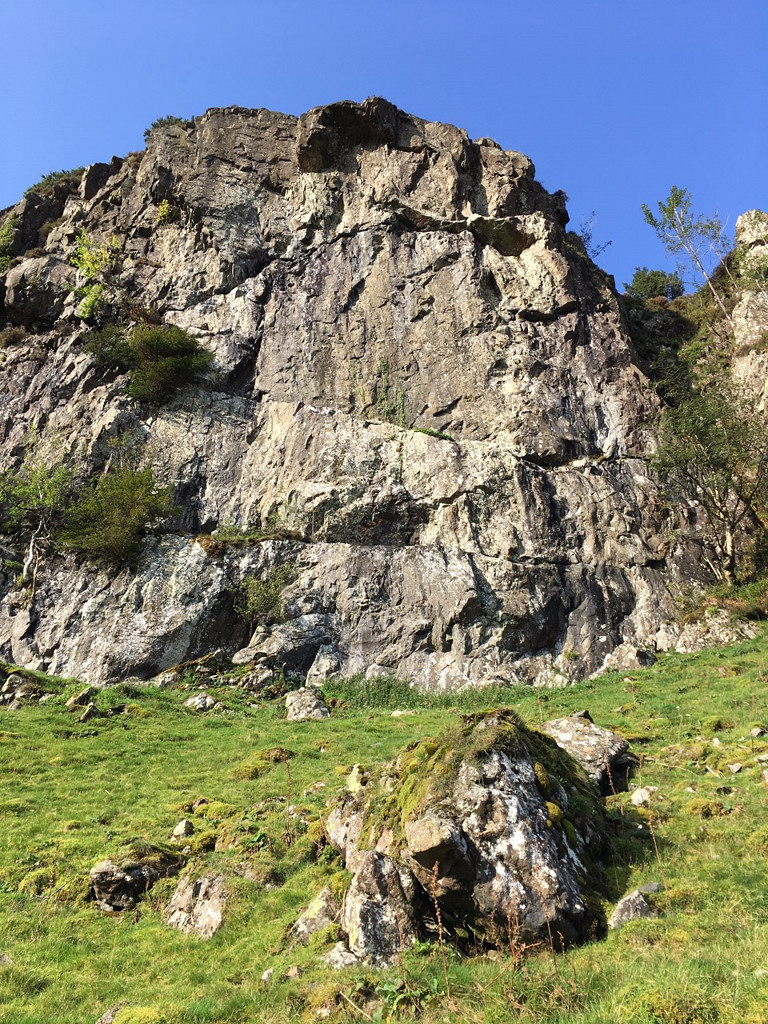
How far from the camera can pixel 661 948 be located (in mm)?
6496

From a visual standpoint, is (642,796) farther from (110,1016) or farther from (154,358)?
(154,358)

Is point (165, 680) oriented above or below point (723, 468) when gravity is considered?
below

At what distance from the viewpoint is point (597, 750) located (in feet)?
39.5

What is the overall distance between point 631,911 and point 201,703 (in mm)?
18594

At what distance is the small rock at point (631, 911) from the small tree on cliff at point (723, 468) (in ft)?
80.1

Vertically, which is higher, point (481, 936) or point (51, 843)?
point (481, 936)

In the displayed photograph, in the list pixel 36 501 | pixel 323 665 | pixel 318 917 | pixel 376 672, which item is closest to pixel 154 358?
pixel 36 501

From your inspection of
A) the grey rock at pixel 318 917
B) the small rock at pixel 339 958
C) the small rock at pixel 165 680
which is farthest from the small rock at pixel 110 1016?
the small rock at pixel 165 680

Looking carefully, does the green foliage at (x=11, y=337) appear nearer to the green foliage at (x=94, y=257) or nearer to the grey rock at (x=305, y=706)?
the green foliage at (x=94, y=257)

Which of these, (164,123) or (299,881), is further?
(164,123)

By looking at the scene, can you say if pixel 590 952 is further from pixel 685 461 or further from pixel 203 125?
pixel 203 125

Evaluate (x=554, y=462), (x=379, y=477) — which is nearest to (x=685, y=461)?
(x=554, y=462)

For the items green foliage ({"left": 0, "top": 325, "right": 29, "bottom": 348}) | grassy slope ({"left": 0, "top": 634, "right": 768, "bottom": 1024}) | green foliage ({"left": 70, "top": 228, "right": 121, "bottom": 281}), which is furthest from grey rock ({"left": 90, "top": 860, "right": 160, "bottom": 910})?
green foliage ({"left": 70, "top": 228, "right": 121, "bottom": 281})

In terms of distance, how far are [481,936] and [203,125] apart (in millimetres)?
52494
